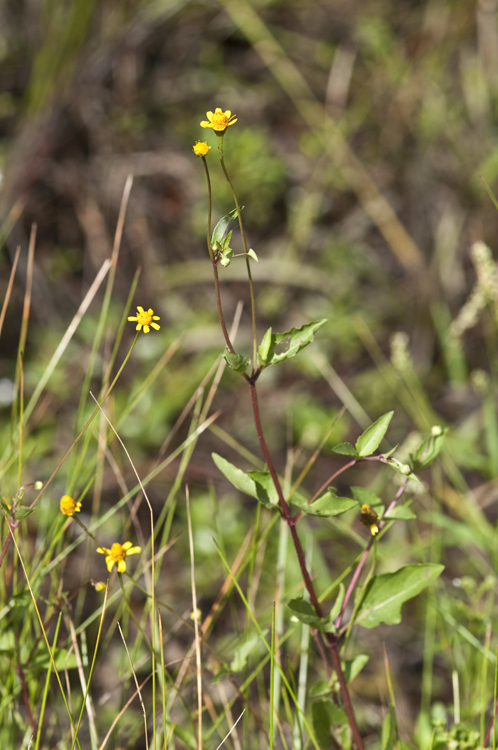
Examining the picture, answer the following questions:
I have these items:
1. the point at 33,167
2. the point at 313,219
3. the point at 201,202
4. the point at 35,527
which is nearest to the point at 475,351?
the point at 313,219

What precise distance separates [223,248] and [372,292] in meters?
1.63

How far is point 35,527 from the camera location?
171cm

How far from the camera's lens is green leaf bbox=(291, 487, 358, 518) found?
2.07ft

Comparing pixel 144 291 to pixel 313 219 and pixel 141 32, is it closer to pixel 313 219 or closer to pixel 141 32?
pixel 313 219

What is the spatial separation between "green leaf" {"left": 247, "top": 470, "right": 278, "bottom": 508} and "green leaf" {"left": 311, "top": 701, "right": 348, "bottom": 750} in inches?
10.7

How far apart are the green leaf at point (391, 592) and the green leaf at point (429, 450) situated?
124 mm

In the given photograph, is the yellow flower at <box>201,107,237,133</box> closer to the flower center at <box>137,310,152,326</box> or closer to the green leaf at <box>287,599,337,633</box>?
the flower center at <box>137,310,152,326</box>

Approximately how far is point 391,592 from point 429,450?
0.19m

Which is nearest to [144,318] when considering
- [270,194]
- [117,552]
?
[117,552]

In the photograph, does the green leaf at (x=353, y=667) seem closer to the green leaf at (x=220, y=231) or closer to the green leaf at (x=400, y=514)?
the green leaf at (x=400, y=514)

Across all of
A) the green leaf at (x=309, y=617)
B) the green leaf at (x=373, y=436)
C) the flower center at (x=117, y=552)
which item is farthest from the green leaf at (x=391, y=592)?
the flower center at (x=117, y=552)

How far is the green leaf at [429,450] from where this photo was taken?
0.70m

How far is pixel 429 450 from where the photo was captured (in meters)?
0.72

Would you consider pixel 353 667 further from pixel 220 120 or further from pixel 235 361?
pixel 220 120
